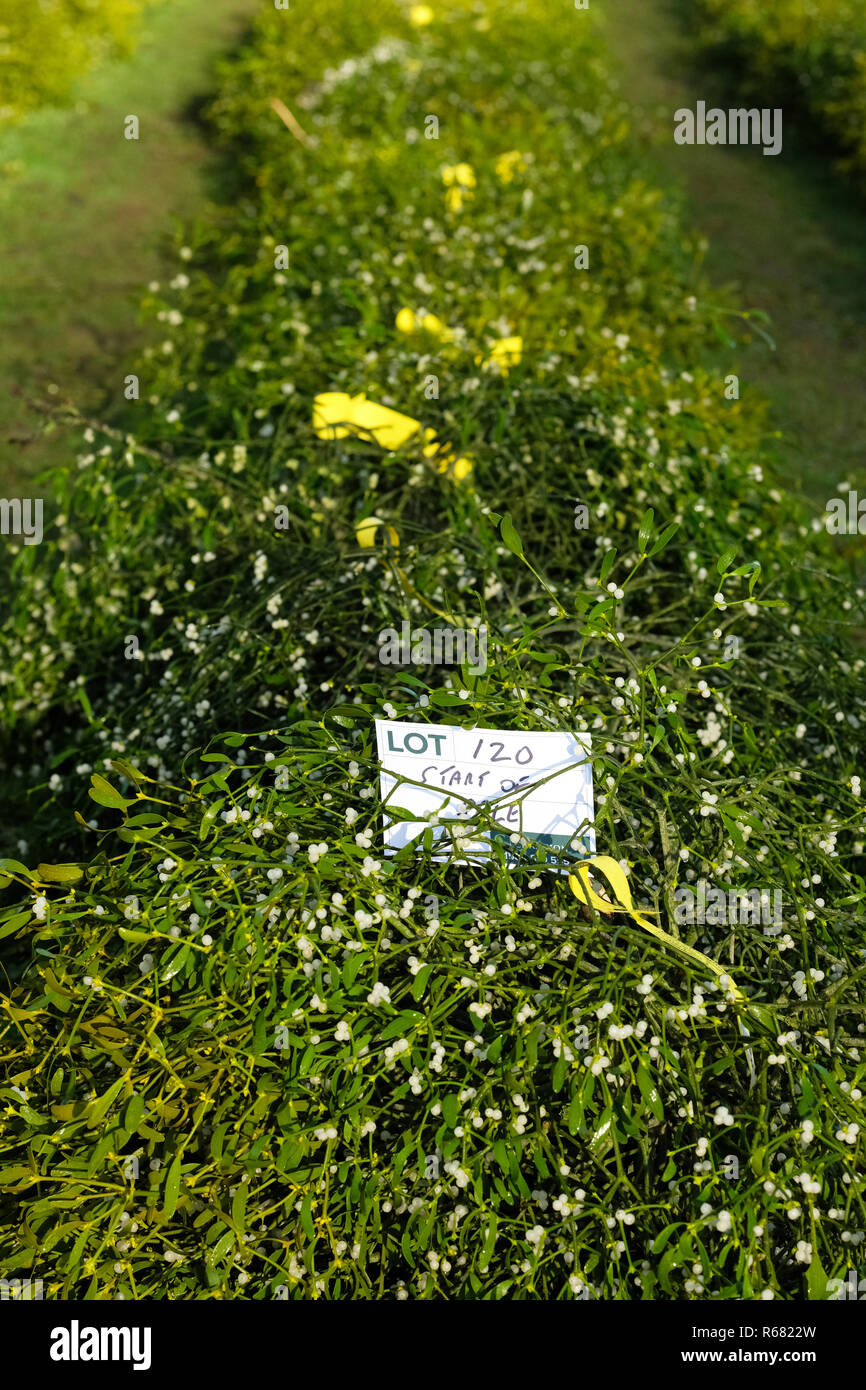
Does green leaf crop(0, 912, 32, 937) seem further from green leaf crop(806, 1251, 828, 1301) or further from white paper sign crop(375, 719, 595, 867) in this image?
green leaf crop(806, 1251, 828, 1301)

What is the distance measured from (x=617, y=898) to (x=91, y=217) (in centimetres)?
306

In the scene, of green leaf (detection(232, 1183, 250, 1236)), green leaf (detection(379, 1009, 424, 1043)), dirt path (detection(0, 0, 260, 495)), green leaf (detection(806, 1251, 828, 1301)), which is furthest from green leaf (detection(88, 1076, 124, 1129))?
dirt path (detection(0, 0, 260, 495))

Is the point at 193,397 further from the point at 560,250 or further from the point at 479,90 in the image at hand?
the point at 479,90

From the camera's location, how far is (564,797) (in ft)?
4.38

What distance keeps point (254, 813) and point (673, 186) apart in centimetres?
317

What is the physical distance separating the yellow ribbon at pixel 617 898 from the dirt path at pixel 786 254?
152 cm

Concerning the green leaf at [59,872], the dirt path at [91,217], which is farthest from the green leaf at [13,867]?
the dirt path at [91,217]

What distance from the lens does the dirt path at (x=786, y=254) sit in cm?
286

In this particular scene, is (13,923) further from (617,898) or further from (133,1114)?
(617,898)

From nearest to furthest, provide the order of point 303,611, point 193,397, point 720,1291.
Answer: point 720,1291 < point 303,611 < point 193,397

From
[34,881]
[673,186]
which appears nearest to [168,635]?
[34,881]

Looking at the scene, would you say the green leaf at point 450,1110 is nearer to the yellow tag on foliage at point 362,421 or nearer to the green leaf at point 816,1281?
the green leaf at point 816,1281

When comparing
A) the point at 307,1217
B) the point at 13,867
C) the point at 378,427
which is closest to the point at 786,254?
the point at 378,427

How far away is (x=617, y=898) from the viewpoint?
1.24m
